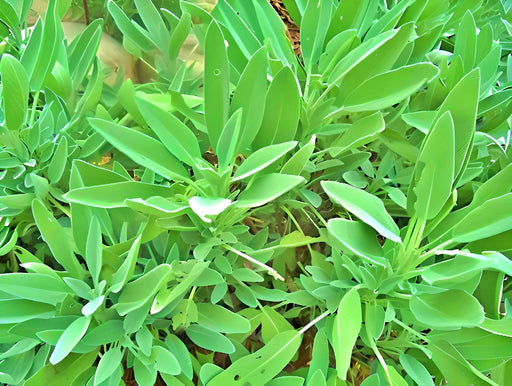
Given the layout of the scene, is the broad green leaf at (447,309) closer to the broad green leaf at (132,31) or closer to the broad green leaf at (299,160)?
the broad green leaf at (299,160)

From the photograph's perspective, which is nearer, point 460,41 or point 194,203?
point 194,203

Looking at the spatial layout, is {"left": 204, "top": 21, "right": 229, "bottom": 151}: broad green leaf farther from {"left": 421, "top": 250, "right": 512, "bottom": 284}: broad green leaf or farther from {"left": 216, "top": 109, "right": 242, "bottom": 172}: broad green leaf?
{"left": 421, "top": 250, "right": 512, "bottom": 284}: broad green leaf

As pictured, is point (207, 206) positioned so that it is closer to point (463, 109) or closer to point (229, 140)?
point (229, 140)

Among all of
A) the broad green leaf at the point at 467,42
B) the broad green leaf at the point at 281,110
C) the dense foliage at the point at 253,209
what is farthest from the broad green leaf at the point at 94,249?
the broad green leaf at the point at 467,42

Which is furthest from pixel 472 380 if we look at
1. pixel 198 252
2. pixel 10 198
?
pixel 10 198

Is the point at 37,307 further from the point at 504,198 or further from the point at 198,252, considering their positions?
Answer: the point at 504,198
